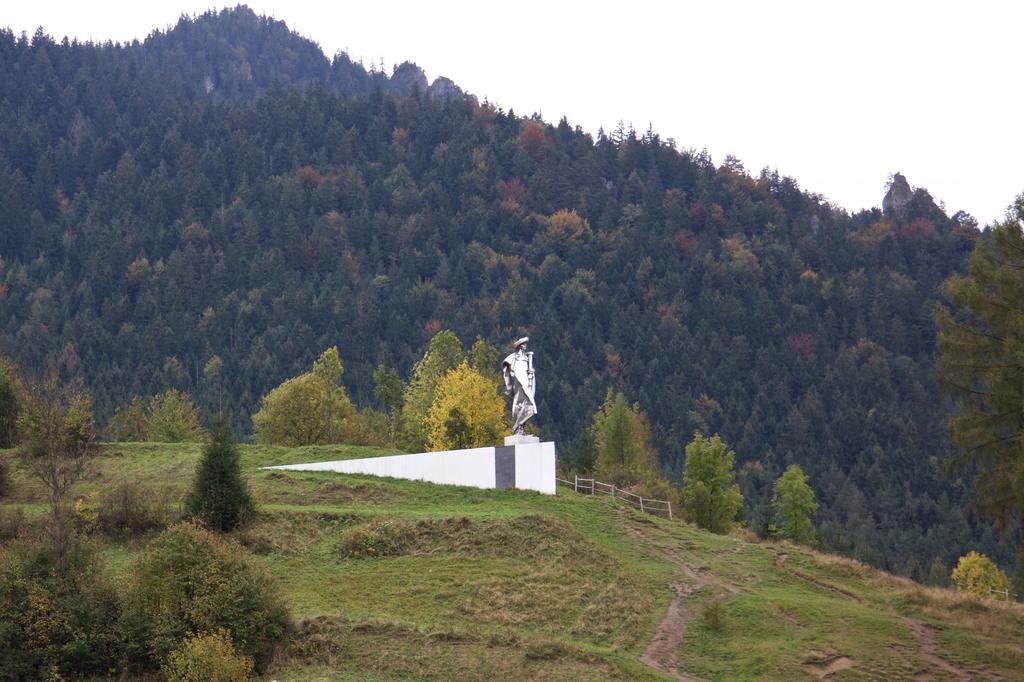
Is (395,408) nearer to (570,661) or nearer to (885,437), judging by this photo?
(570,661)

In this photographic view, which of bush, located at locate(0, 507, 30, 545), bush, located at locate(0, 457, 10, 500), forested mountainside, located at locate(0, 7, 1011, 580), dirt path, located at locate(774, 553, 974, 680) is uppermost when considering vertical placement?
forested mountainside, located at locate(0, 7, 1011, 580)

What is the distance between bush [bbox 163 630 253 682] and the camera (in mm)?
27859

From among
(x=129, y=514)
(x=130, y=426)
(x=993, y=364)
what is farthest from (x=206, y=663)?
(x=130, y=426)

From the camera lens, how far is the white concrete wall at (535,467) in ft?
148

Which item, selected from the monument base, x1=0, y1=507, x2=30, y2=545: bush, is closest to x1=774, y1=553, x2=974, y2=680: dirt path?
the monument base

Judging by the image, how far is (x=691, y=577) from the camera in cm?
3834

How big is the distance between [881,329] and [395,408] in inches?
3384

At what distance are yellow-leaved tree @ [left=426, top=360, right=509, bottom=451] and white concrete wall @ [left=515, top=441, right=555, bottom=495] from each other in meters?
11.5

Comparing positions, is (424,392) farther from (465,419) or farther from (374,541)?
(374,541)

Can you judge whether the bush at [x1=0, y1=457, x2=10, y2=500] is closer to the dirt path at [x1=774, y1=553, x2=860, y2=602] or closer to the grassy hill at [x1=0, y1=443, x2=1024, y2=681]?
the grassy hill at [x1=0, y1=443, x2=1024, y2=681]

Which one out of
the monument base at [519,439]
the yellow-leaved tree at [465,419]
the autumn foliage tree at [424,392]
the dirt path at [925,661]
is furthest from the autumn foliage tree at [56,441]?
the dirt path at [925,661]

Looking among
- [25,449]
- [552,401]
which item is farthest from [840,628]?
[552,401]

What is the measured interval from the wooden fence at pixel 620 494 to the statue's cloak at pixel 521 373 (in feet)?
17.2

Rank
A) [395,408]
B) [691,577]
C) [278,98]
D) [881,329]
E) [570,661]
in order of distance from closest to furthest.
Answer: [570,661], [691,577], [395,408], [881,329], [278,98]
